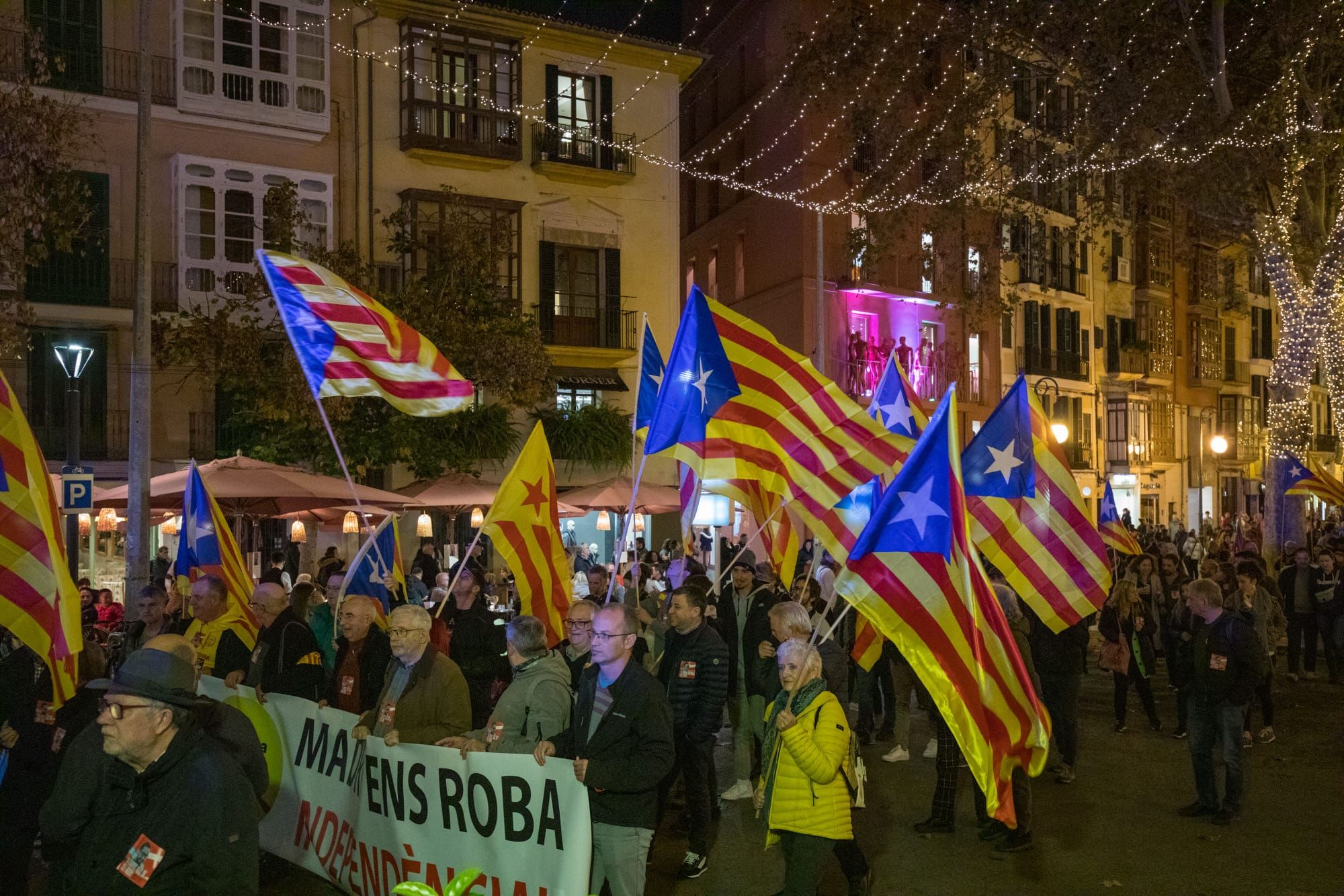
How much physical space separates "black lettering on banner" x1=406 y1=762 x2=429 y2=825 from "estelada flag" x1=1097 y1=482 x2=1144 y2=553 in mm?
10878

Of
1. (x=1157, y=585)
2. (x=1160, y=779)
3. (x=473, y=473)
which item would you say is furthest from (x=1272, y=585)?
(x=473, y=473)

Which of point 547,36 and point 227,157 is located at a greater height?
point 547,36

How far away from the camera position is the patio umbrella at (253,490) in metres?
14.8

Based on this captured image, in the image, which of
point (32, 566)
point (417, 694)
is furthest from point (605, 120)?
point (417, 694)

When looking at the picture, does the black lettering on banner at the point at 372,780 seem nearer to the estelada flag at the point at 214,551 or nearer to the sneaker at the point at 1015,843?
the estelada flag at the point at 214,551

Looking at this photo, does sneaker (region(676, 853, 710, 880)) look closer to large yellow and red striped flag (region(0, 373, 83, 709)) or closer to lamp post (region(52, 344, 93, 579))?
large yellow and red striped flag (region(0, 373, 83, 709))

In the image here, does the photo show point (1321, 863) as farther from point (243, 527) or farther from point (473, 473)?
point (243, 527)

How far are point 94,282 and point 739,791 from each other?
18.6m

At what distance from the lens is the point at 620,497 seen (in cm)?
1936

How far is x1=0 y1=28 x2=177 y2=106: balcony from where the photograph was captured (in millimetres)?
22469

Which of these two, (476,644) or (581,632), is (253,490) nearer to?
(476,644)

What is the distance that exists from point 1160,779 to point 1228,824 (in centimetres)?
151

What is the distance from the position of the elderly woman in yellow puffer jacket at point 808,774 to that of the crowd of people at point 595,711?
1 cm

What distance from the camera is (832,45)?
23.1m
